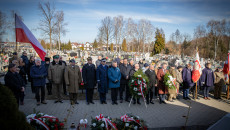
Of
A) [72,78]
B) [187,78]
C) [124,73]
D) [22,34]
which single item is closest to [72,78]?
[72,78]

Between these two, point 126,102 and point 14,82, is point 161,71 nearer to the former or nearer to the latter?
point 126,102

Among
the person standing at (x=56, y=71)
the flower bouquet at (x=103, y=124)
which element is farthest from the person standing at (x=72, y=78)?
the flower bouquet at (x=103, y=124)

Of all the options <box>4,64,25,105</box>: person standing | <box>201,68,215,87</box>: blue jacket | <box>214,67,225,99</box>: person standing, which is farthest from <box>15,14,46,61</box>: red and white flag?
<box>214,67,225,99</box>: person standing

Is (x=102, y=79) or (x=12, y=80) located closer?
(x=12, y=80)

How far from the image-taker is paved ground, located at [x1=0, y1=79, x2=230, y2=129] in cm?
496

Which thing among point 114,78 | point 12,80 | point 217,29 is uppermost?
point 217,29

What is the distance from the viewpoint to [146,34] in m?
44.0

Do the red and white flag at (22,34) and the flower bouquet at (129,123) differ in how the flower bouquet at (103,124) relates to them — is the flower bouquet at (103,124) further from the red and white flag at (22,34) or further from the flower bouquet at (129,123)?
the red and white flag at (22,34)

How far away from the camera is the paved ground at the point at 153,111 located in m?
4.96

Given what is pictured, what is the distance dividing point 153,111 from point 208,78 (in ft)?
13.7

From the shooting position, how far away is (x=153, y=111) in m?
5.89

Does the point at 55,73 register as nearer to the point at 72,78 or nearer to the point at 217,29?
the point at 72,78

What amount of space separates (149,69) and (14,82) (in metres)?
5.85

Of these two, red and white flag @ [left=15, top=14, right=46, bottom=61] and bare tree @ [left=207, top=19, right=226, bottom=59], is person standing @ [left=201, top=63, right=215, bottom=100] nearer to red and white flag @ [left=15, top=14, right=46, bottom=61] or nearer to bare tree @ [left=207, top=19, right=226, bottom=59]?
red and white flag @ [left=15, top=14, right=46, bottom=61]
